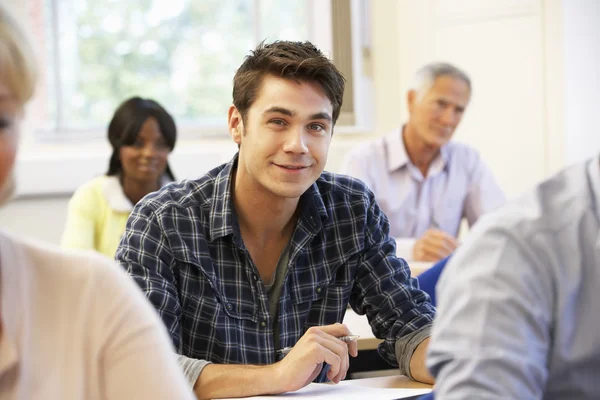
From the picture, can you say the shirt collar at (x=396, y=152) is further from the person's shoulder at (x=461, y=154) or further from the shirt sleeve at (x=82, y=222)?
the shirt sleeve at (x=82, y=222)

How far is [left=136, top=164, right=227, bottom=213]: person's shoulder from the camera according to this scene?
6.17 ft

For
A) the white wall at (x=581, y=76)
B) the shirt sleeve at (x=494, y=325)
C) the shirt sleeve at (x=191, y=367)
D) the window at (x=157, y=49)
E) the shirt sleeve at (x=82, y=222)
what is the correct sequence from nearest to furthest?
1. the shirt sleeve at (x=494, y=325)
2. the shirt sleeve at (x=191, y=367)
3. the shirt sleeve at (x=82, y=222)
4. the white wall at (x=581, y=76)
5. the window at (x=157, y=49)

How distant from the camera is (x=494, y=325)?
98cm

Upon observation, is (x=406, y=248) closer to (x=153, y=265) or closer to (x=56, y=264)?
(x=153, y=265)

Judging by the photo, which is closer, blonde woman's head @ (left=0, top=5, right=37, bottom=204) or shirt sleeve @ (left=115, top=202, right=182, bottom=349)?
blonde woman's head @ (left=0, top=5, right=37, bottom=204)

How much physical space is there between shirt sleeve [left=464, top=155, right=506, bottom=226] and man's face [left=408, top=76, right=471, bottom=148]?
0.22 meters

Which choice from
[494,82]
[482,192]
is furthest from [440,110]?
[494,82]

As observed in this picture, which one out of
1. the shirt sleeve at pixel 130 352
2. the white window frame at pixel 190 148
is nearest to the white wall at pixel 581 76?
the white window frame at pixel 190 148

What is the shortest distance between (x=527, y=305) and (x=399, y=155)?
9.56 ft

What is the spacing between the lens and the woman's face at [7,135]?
824mm

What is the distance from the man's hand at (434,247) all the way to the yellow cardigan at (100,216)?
1173 mm

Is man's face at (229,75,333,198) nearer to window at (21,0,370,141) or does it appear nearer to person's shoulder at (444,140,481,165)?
person's shoulder at (444,140,481,165)

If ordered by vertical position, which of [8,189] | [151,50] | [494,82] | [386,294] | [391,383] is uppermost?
[151,50]

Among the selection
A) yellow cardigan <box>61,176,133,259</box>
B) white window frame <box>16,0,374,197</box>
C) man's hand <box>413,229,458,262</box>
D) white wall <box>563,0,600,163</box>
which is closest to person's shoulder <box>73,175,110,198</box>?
yellow cardigan <box>61,176,133,259</box>
